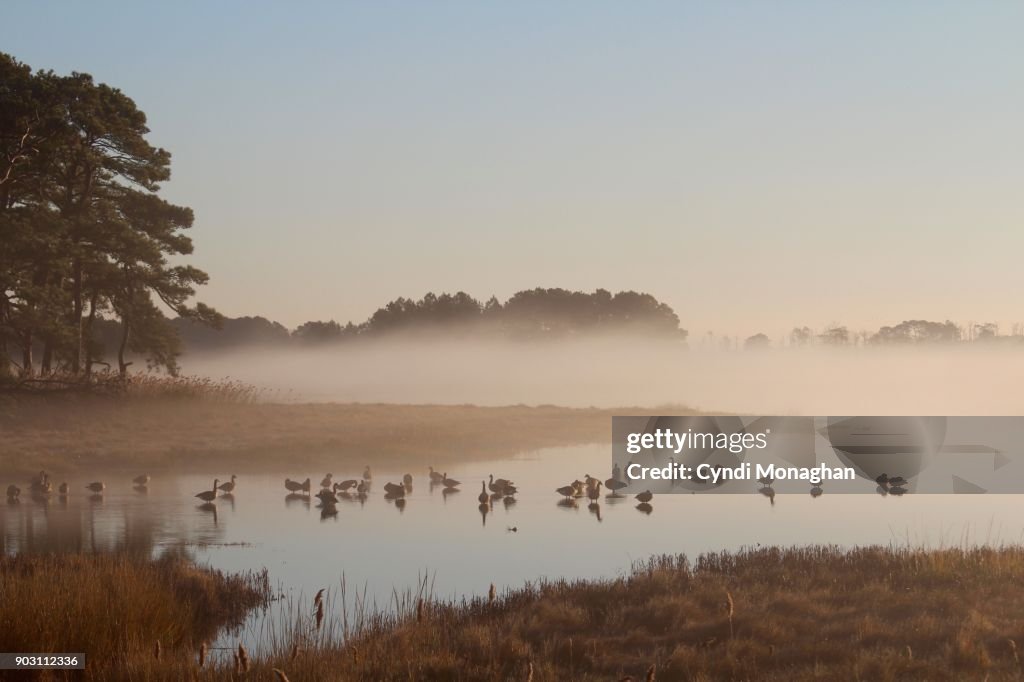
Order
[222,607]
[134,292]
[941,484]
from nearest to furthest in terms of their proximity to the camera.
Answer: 1. [222,607]
2. [941,484]
3. [134,292]

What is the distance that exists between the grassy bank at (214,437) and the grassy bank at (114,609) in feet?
71.6

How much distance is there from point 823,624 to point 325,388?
104 meters

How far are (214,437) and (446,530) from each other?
846 inches

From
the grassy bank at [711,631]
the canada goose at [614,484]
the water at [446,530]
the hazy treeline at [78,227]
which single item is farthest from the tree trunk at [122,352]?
the grassy bank at [711,631]

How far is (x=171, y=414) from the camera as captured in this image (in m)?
46.8

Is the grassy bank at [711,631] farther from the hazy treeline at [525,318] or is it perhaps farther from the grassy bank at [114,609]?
the hazy treeline at [525,318]

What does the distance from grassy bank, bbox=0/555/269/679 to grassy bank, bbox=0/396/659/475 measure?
21.8 metres

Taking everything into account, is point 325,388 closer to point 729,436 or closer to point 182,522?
point 729,436

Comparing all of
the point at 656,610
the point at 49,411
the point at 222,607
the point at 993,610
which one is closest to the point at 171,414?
the point at 49,411

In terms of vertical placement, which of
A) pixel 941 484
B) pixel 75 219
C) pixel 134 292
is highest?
pixel 75 219

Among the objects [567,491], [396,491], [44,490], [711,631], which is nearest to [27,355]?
[44,490]

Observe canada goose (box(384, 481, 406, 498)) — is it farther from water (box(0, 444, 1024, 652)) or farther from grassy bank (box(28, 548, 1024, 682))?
grassy bank (box(28, 548, 1024, 682))

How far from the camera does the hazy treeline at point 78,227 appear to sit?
1692 inches

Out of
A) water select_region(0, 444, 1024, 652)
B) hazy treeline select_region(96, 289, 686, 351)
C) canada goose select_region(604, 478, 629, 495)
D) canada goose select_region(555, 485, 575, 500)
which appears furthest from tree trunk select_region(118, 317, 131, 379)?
hazy treeline select_region(96, 289, 686, 351)
